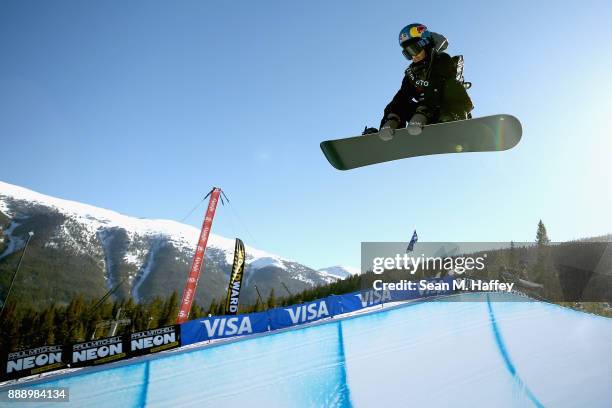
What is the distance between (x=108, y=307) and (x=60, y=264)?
404ft

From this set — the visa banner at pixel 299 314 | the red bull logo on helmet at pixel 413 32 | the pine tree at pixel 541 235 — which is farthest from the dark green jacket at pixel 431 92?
the pine tree at pixel 541 235

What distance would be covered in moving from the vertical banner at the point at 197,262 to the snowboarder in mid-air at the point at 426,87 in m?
15.6

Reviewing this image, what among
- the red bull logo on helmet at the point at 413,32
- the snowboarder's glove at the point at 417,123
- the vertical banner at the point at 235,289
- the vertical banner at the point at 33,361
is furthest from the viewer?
the vertical banner at the point at 235,289

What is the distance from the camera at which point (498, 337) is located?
597 cm

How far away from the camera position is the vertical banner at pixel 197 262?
18.8m

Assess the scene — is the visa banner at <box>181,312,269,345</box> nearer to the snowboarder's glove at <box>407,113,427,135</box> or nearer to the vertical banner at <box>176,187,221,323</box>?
the vertical banner at <box>176,187,221,323</box>

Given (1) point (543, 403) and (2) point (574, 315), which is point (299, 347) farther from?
(2) point (574, 315)

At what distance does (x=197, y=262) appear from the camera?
65.5 feet

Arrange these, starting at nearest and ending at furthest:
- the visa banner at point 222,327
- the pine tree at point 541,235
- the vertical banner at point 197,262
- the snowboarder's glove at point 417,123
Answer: the snowboarder's glove at point 417,123, the visa banner at point 222,327, the vertical banner at point 197,262, the pine tree at point 541,235

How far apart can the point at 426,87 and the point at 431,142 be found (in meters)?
0.75

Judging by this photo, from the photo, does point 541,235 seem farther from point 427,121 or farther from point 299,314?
point 427,121

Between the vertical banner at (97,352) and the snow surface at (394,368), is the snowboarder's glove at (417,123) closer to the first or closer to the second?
the snow surface at (394,368)

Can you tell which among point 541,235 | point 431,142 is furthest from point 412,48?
point 541,235

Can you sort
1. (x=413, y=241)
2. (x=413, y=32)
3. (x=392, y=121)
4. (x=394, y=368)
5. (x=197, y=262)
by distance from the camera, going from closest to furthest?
(x=413, y=32) < (x=392, y=121) < (x=394, y=368) < (x=197, y=262) < (x=413, y=241)
